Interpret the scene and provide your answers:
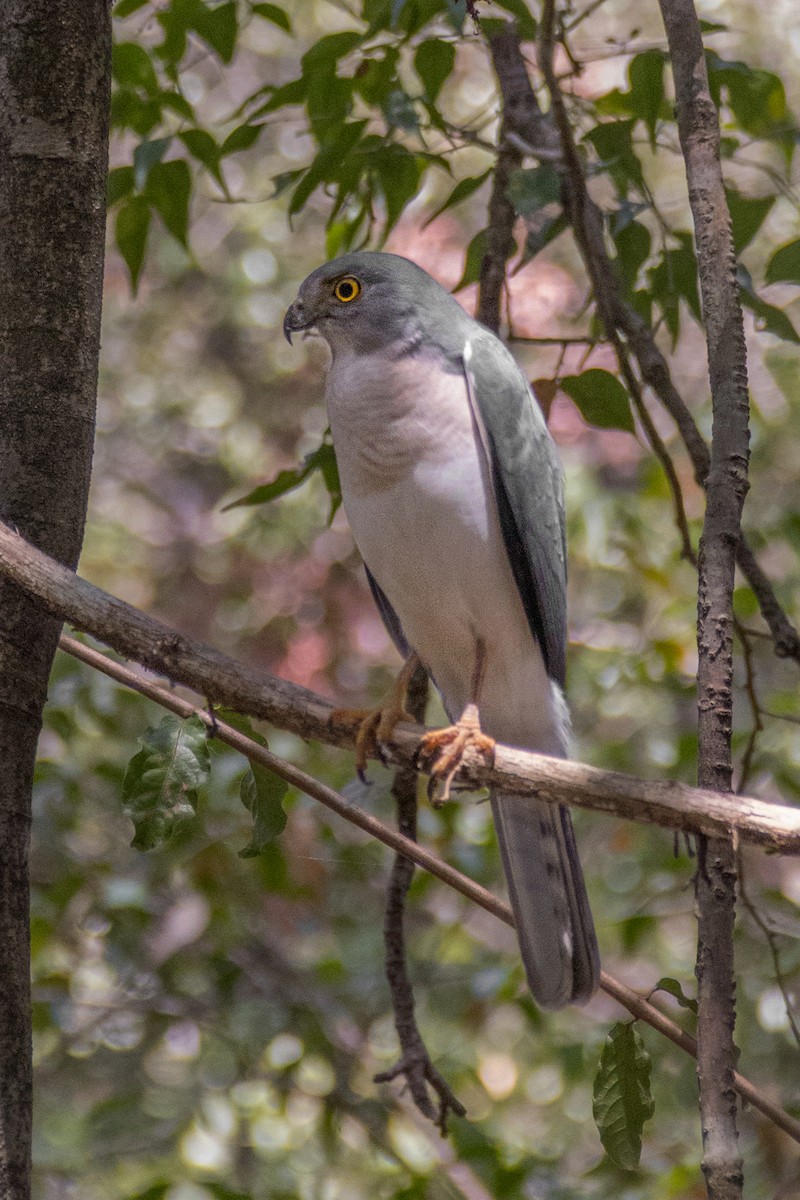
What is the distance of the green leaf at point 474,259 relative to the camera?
2.90 metres

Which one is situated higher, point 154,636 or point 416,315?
point 416,315

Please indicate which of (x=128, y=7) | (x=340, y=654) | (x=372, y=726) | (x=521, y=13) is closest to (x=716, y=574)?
(x=372, y=726)

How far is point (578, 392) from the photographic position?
260 cm

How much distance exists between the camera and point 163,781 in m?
1.87

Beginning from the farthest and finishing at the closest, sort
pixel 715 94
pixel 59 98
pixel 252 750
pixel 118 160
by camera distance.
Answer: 1. pixel 118 160
2. pixel 715 94
3. pixel 59 98
4. pixel 252 750

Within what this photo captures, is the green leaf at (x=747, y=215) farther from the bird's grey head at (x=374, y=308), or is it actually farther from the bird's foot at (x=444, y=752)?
the bird's foot at (x=444, y=752)

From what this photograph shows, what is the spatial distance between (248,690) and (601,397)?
115 cm

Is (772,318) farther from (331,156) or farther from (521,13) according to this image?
(331,156)

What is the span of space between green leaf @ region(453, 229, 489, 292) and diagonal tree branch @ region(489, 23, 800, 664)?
210 millimetres

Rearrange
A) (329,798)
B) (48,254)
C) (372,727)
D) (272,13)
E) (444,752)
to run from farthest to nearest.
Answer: (272,13) < (372,727) < (444,752) < (48,254) < (329,798)

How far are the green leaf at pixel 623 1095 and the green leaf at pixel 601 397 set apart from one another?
4.12 ft

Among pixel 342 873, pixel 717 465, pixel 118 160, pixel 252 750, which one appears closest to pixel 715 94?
pixel 717 465

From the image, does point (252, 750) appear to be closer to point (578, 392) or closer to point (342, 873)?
point (578, 392)

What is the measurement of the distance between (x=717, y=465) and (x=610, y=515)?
3103mm
